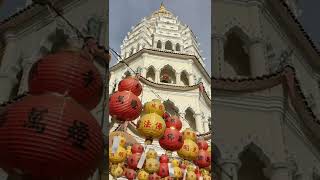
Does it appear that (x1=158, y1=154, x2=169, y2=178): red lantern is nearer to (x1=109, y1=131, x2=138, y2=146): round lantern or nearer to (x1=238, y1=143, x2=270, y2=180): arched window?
(x1=109, y1=131, x2=138, y2=146): round lantern

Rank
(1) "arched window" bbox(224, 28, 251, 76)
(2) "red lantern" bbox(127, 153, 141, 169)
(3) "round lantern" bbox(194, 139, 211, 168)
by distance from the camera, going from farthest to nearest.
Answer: (2) "red lantern" bbox(127, 153, 141, 169) → (3) "round lantern" bbox(194, 139, 211, 168) → (1) "arched window" bbox(224, 28, 251, 76)

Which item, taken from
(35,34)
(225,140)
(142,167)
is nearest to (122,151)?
(142,167)

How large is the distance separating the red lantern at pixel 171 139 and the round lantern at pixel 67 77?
22.5 feet

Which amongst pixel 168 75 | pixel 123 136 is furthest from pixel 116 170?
pixel 168 75

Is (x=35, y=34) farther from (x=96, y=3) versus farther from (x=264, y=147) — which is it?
(x=264, y=147)

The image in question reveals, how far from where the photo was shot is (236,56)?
1306cm

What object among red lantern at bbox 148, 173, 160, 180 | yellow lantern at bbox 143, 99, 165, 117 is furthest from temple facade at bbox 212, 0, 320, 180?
red lantern at bbox 148, 173, 160, 180

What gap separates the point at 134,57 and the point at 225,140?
59.4 feet

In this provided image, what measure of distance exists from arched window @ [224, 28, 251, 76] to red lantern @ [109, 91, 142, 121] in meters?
2.36

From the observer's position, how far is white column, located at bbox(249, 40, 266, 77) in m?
11.7

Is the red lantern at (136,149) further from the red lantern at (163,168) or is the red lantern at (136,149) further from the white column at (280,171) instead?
the white column at (280,171)

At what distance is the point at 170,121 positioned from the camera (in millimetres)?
14633

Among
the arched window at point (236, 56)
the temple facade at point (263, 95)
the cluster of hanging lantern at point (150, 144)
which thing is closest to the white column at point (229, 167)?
the temple facade at point (263, 95)

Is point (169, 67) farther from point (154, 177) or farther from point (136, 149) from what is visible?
point (154, 177)
